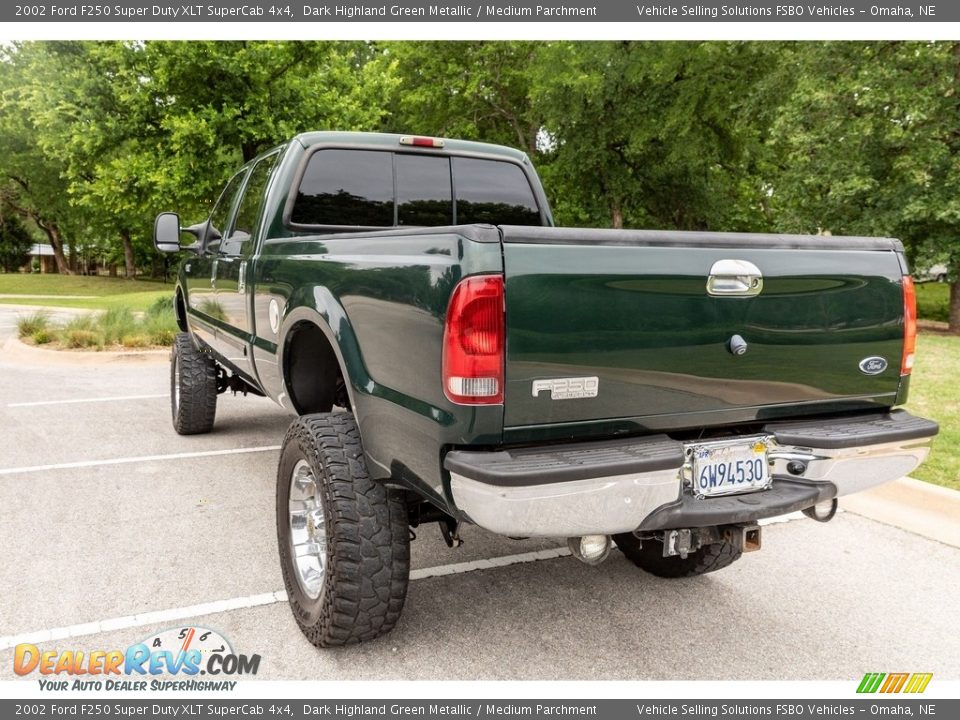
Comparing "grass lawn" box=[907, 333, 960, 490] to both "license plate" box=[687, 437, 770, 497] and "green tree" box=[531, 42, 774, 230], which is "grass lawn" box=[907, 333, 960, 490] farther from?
"green tree" box=[531, 42, 774, 230]

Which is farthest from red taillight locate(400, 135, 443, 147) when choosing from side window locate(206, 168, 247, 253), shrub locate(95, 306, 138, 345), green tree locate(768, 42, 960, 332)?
green tree locate(768, 42, 960, 332)

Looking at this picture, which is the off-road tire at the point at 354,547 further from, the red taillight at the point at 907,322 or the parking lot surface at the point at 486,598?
the red taillight at the point at 907,322

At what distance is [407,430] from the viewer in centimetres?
255

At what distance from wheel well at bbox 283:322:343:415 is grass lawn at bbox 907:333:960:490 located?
381 centimetres

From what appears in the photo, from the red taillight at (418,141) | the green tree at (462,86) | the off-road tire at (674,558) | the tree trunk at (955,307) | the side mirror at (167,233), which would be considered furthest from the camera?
the green tree at (462,86)

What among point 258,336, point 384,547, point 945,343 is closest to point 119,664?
point 384,547

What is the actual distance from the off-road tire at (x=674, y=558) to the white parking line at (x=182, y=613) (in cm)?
53

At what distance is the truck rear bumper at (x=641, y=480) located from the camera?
88.1 inches

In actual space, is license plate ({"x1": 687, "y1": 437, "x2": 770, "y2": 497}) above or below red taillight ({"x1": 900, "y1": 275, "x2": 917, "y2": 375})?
below

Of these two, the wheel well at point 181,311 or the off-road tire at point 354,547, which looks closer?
the off-road tire at point 354,547

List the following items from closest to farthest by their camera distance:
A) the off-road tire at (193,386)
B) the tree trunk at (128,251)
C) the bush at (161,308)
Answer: the off-road tire at (193,386) < the bush at (161,308) < the tree trunk at (128,251)

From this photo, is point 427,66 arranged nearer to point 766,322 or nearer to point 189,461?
point 189,461

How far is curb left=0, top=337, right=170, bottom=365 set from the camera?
10.7 meters

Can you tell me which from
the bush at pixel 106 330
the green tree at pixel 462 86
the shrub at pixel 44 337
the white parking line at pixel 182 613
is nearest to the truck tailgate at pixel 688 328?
the white parking line at pixel 182 613
